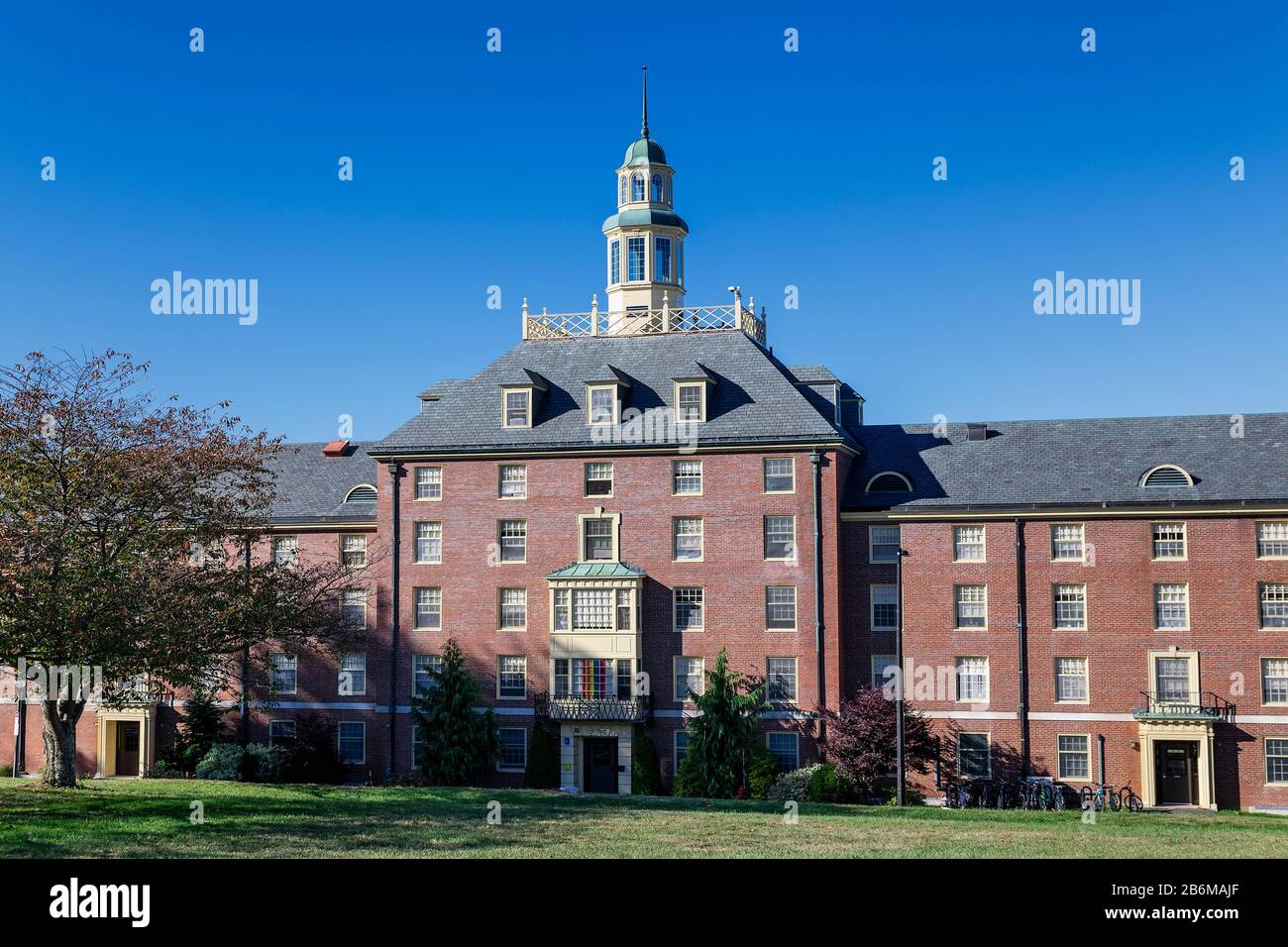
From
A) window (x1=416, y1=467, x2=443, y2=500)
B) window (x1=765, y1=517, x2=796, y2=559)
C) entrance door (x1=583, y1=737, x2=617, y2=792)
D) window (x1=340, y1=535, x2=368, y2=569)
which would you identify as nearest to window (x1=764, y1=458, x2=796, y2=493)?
window (x1=765, y1=517, x2=796, y2=559)

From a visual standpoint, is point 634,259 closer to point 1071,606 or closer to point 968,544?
point 968,544

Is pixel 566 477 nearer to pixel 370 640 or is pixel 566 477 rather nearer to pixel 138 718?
pixel 370 640

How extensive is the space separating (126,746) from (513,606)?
1771 cm

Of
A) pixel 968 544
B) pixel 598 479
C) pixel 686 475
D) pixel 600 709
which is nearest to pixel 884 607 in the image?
pixel 968 544

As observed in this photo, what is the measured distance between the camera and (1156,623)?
47.6 meters

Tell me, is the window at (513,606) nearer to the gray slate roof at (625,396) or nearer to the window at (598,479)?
the window at (598,479)

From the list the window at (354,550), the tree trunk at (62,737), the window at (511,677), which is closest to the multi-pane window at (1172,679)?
the window at (511,677)

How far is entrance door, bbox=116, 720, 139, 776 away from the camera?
5594 centimetres

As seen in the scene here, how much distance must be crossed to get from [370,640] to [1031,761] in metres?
24.4

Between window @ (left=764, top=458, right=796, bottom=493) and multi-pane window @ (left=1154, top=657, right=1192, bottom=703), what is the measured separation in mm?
13755

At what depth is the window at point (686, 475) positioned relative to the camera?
50.5m

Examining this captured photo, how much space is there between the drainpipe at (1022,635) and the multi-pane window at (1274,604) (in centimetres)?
772

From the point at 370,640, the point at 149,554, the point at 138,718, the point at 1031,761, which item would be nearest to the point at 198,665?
the point at 149,554

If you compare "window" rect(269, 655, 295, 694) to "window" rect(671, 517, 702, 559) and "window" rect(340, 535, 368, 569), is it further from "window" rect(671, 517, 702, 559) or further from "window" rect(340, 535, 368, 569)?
"window" rect(671, 517, 702, 559)
